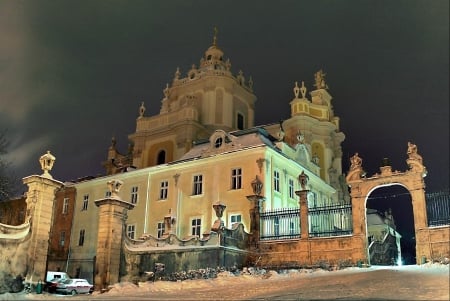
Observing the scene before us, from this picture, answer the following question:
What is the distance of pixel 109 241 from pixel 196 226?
15.1m

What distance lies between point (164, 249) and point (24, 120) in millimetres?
26190

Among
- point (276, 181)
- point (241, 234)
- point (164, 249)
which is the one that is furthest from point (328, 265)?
point (276, 181)

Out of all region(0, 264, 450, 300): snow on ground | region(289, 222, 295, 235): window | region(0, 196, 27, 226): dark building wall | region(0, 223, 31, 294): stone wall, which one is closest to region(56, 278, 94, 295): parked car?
region(0, 223, 31, 294): stone wall

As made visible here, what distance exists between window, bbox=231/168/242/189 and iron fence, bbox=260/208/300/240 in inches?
268

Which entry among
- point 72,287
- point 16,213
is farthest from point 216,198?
point 16,213

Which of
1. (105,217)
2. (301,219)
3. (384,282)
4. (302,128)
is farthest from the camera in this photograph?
A: (302,128)

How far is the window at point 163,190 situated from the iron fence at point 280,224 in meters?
12.4

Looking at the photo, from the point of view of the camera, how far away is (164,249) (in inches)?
841

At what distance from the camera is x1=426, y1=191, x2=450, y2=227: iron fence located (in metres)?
19.4

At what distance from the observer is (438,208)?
19.7m

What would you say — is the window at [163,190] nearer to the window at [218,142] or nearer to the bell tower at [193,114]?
the window at [218,142]

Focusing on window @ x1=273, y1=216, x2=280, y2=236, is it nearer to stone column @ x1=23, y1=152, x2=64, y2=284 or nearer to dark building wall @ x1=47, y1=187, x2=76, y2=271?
stone column @ x1=23, y1=152, x2=64, y2=284

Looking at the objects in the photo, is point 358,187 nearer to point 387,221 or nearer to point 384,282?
point 384,282

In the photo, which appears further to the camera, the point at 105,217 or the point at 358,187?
the point at 358,187
